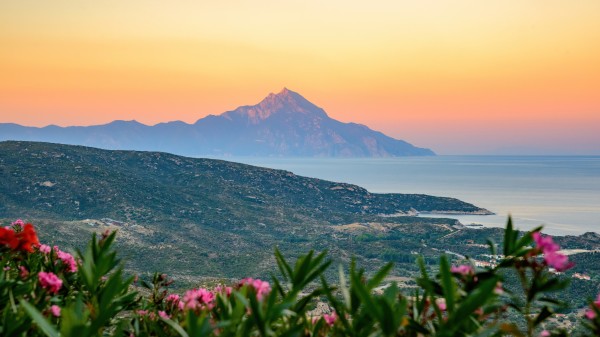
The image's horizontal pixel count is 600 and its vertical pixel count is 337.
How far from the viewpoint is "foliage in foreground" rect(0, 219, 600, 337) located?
2473 millimetres

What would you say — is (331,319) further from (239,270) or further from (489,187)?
(489,187)

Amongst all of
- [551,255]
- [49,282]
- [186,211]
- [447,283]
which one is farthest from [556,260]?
[186,211]

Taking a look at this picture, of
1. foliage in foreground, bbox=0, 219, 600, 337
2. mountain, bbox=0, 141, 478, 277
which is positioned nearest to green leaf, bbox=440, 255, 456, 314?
foliage in foreground, bbox=0, 219, 600, 337

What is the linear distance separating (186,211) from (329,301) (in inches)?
3135

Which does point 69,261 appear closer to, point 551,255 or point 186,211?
point 551,255

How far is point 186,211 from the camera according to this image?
8138 cm

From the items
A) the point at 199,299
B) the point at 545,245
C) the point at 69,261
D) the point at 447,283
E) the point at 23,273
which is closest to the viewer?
the point at 447,283

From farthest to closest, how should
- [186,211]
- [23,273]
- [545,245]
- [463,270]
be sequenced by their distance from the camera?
[186,211]
[23,273]
[463,270]
[545,245]

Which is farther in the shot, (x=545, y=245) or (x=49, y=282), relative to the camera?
(x=49, y=282)

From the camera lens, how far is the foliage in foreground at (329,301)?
2473 mm

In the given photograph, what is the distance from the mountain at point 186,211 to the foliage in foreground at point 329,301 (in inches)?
1858

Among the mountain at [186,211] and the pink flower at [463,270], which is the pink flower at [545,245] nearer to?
the pink flower at [463,270]

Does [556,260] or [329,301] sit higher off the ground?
[556,260]

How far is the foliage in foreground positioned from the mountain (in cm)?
4719
